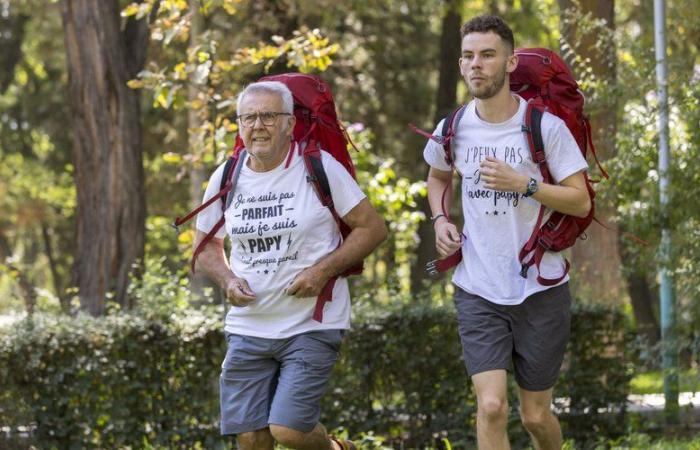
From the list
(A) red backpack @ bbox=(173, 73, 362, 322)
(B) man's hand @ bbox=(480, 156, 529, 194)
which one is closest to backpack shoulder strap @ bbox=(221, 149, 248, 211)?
(A) red backpack @ bbox=(173, 73, 362, 322)

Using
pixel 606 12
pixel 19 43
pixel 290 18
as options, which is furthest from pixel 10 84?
pixel 606 12

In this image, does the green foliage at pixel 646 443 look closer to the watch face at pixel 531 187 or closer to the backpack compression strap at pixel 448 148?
the backpack compression strap at pixel 448 148

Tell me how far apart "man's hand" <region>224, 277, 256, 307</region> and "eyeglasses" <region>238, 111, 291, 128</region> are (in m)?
0.73

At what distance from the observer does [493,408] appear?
226 inches

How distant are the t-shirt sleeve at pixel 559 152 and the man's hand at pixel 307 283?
1.15m

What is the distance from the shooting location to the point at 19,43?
2705 centimetres

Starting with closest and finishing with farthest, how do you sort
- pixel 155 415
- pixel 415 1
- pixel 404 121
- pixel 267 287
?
pixel 267 287 < pixel 155 415 < pixel 415 1 < pixel 404 121

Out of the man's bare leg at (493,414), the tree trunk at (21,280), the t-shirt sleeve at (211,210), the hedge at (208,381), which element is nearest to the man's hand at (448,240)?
the man's bare leg at (493,414)

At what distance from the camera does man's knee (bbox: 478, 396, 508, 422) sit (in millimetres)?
5734

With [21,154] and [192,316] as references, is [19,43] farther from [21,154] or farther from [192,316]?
[192,316]

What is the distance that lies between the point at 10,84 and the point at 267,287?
2311 centimetres

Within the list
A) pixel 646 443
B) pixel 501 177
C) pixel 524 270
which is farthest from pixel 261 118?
pixel 646 443

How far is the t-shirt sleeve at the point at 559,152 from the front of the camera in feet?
19.1

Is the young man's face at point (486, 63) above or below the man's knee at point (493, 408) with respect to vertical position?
above
